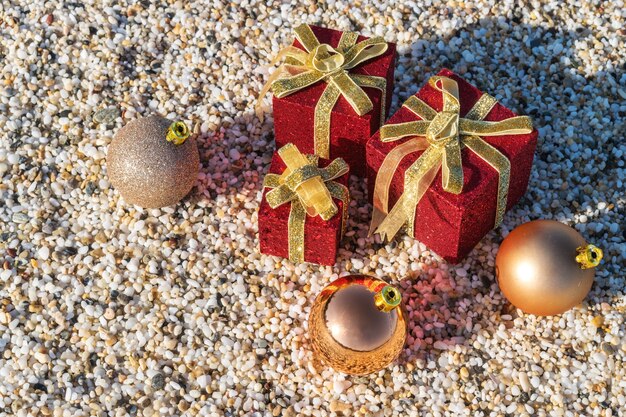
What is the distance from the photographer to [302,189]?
11.6 feet

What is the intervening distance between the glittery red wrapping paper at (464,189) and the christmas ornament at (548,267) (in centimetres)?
22

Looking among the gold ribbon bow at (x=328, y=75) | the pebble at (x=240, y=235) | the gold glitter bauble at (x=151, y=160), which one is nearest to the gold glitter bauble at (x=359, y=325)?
the pebble at (x=240, y=235)

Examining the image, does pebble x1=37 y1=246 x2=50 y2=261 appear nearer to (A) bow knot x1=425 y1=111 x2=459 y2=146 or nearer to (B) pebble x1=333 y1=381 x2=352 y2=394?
(B) pebble x1=333 y1=381 x2=352 y2=394

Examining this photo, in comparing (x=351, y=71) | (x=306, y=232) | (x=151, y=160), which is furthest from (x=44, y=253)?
(x=351, y=71)

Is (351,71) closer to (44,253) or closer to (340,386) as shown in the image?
(340,386)

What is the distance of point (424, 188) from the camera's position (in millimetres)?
3510

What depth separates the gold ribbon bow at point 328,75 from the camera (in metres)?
3.69

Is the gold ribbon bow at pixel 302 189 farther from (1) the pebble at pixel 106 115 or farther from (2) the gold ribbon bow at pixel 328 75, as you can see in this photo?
(1) the pebble at pixel 106 115

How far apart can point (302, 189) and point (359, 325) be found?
673 mm

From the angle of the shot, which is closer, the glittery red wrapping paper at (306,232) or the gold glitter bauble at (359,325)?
the gold glitter bauble at (359,325)

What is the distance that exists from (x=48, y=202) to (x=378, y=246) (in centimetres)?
168

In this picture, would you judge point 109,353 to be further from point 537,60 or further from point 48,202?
point 537,60

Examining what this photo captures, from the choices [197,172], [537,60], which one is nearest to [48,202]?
[197,172]

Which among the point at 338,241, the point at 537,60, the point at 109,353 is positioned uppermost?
the point at 537,60
